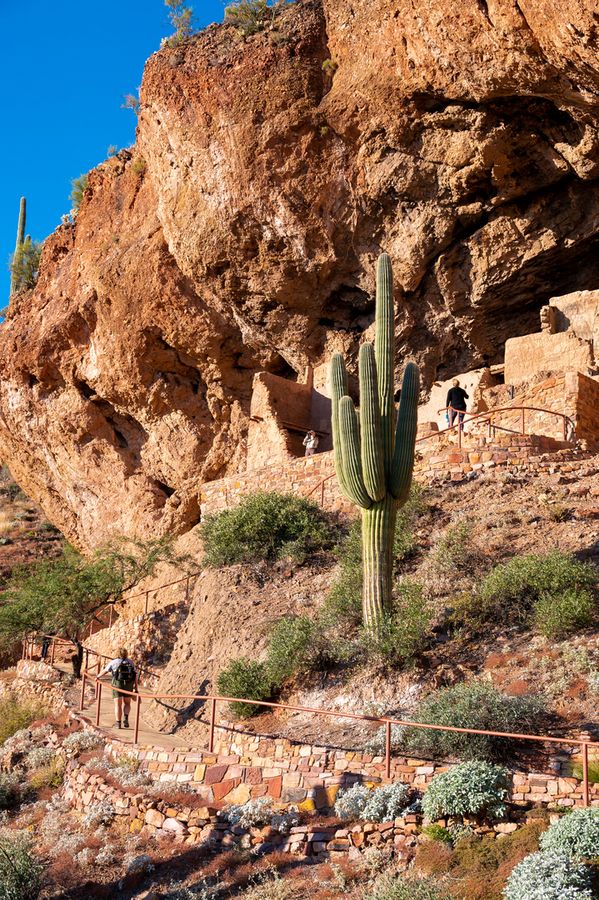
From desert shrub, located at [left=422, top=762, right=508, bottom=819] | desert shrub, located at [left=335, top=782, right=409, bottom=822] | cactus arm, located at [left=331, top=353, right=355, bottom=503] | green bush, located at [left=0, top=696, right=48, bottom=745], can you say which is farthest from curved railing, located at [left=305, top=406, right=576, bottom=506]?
desert shrub, located at [left=422, top=762, right=508, bottom=819]

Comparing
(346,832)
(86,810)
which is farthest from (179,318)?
(346,832)

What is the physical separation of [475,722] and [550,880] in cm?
254

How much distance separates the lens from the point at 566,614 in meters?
11.8

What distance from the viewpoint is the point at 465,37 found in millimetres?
16953

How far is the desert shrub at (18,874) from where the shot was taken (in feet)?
29.5

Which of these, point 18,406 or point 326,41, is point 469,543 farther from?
point 18,406

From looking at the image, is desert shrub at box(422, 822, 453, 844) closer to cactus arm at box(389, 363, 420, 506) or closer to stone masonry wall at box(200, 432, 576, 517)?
cactus arm at box(389, 363, 420, 506)

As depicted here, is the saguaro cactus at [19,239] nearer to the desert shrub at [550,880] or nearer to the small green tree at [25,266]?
the small green tree at [25,266]

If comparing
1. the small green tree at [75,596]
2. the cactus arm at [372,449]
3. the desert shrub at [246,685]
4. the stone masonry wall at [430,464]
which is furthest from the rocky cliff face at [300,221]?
the desert shrub at [246,685]

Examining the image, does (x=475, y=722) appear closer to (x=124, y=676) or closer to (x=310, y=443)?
(x=124, y=676)

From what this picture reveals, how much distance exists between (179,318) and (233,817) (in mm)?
16847

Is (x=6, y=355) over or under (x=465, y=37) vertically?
under

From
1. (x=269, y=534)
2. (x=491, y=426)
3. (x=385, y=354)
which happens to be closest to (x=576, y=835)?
(x=385, y=354)

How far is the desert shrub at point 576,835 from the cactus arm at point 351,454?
586cm
